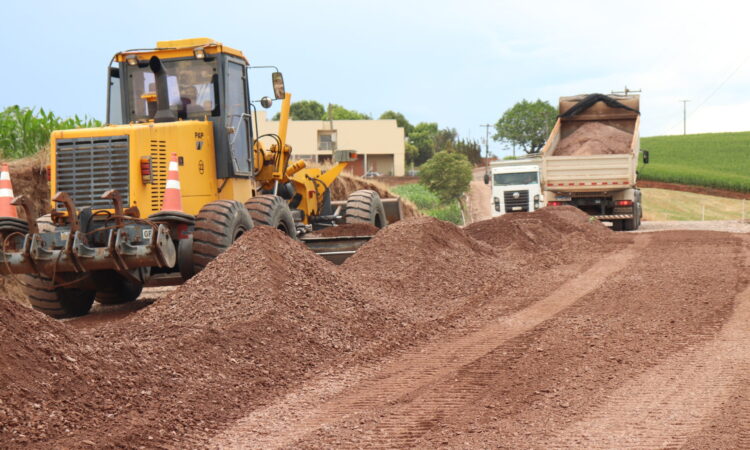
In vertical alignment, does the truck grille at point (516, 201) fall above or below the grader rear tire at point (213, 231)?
below

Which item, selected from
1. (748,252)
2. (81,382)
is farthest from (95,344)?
(748,252)

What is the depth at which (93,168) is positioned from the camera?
11.4 m

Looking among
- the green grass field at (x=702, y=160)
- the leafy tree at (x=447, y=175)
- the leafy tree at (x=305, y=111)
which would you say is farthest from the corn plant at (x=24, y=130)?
the leafy tree at (x=305, y=111)

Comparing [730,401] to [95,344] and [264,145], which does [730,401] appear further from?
[264,145]

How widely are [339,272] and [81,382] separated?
523cm

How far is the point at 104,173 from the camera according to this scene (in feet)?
37.3

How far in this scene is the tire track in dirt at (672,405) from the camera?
5396 millimetres

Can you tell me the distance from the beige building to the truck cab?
172 feet

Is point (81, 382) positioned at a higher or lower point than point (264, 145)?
lower

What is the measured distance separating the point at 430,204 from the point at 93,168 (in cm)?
4068

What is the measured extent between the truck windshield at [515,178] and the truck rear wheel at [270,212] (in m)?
20.7

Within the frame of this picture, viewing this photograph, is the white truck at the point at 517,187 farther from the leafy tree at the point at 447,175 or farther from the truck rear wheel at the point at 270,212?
the truck rear wheel at the point at 270,212

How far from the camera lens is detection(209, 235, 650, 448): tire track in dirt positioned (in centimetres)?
568

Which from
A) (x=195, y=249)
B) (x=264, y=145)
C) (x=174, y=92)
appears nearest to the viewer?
(x=195, y=249)
